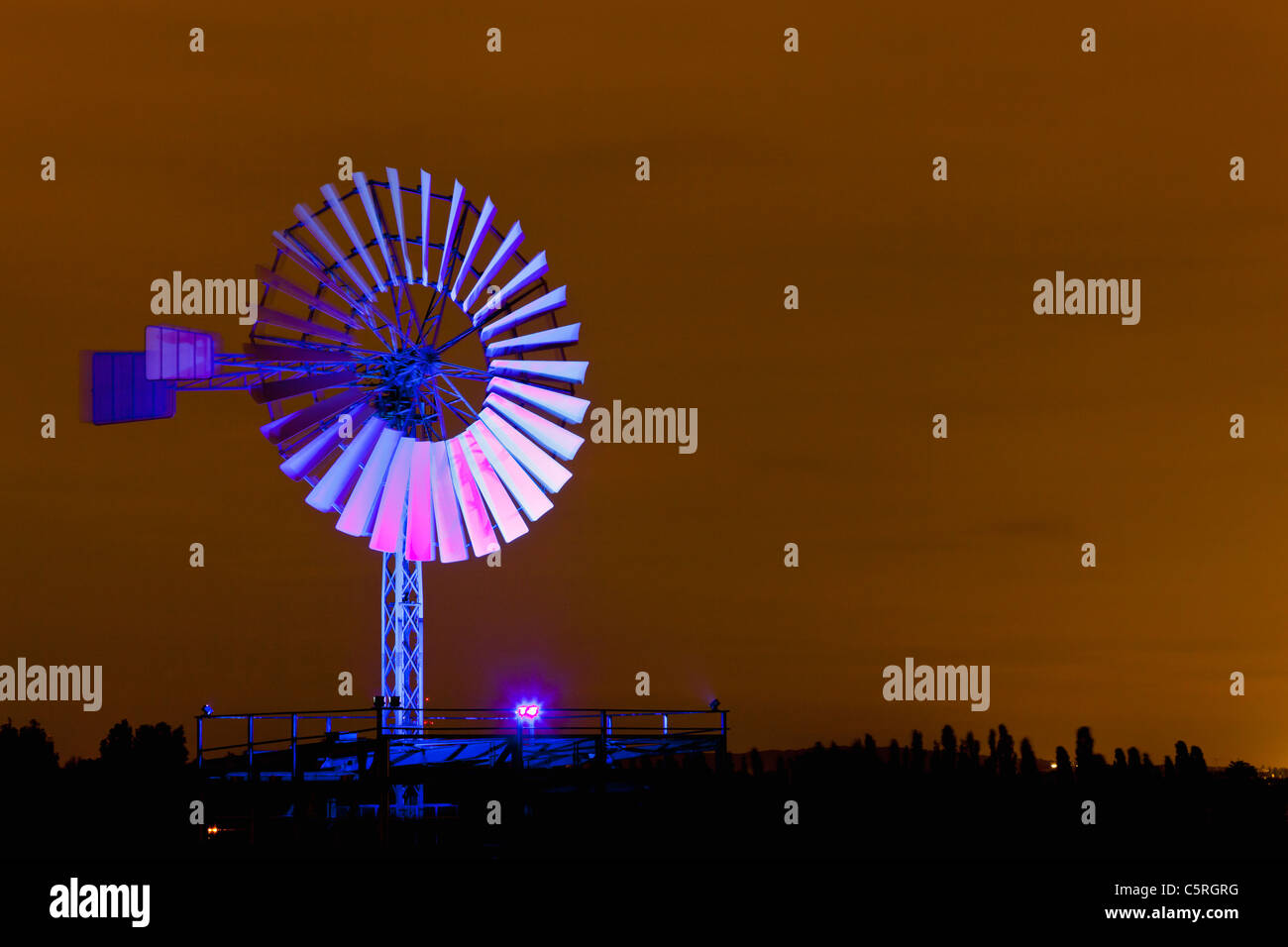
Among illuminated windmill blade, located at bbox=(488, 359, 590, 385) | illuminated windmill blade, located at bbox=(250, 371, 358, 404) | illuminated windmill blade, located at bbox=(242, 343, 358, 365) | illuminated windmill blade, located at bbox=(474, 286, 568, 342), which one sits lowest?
illuminated windmill blade, located at bbox=(250, 371, 358, 404)

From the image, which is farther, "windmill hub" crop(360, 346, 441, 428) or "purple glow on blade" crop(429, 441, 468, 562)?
"windmill hub" crop(360, 346, 441, 428)

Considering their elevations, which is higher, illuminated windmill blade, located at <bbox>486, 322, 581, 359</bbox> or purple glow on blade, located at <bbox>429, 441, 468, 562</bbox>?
illuminated windmill blade, located at <bbox>486, 322, 581, 359</bbox>

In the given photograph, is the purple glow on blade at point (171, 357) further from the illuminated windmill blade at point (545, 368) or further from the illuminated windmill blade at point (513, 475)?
the illuminated windmill blade at point (545, 368)

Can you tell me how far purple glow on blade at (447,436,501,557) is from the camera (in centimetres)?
3584

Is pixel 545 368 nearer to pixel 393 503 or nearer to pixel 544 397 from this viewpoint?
pixel 544 397

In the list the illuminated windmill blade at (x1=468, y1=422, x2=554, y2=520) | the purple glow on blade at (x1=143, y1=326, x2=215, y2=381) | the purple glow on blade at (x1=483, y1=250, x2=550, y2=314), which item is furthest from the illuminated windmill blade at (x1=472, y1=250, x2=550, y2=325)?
the purple glow on blade at (x1=143, y1=326, x2=215, y2=381)

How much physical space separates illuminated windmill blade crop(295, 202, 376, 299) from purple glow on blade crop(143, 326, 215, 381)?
343 centimetres

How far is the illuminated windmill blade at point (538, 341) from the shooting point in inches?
1423

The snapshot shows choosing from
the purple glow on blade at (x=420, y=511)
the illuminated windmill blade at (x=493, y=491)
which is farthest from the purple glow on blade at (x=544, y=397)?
the purple glow on blade at (x=420, y=511)

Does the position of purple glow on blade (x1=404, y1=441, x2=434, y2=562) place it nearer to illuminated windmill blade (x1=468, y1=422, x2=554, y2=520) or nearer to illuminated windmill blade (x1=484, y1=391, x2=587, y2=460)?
illuminated windmill blade (x1=468, y1=422, x2=554, y2=520)
